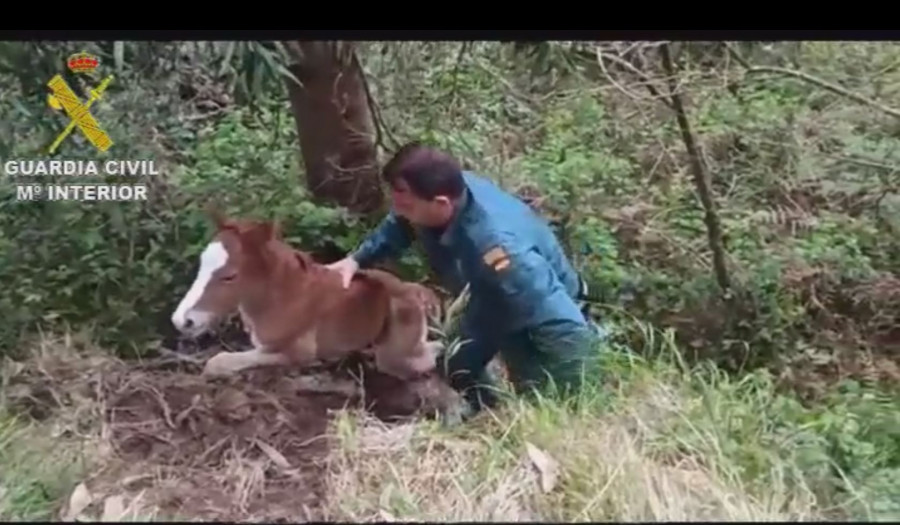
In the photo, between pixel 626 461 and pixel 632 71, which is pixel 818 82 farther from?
pixel 626 461

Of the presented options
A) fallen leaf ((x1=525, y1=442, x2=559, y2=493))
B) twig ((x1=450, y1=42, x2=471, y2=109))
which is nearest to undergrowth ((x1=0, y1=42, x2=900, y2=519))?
twig ((x1=450, y1=42, x2=471, y2=109))

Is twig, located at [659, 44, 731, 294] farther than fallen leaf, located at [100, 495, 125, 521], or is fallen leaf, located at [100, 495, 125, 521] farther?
twig, located at [659, 44, 731, 294]

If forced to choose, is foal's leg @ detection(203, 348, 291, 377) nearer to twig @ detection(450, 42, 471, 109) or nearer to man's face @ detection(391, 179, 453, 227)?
man's face @ detection(391, 179, 453, 227)

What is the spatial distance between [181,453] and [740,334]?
→ 102 centimetres

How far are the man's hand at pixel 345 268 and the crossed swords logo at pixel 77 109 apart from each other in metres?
0.47

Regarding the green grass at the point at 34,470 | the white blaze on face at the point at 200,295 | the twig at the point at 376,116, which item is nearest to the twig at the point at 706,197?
the twig at the point at 376,116

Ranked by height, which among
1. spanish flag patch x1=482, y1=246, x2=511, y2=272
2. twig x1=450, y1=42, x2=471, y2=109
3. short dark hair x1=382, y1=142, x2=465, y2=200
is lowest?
spanish flag patch x1=482, y1=246, x2=511, y2=272

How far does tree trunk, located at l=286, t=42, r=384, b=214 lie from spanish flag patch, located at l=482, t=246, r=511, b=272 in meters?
0.22

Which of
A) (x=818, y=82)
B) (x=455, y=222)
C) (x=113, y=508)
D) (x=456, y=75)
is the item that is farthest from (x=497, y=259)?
(x=113, y=508)

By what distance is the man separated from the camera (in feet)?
6.86

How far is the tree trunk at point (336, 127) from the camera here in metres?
2.16

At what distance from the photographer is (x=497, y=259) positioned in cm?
211

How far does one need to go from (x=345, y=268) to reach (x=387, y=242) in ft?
0.30

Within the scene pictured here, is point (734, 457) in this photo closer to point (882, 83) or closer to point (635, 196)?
point (635, 196)
